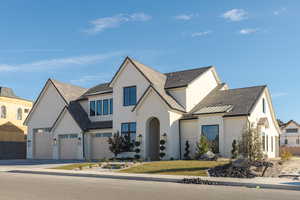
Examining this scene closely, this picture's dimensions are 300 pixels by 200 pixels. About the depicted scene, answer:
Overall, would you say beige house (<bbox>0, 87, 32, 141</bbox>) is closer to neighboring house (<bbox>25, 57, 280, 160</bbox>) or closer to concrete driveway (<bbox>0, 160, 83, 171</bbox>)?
neighboring house (<bbox>25, 57, 280, 160</bbox>)

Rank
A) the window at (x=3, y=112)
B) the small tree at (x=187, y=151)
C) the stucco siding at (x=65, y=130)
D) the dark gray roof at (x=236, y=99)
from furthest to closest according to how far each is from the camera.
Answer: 1. the window at (x=3, y=112)
2. the stucco siding at (x=65, y=130)
3. the small tree at (x=187, y=151)
4. the dark gray roof at (x=236, y=99)

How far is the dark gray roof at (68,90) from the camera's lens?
3777cm

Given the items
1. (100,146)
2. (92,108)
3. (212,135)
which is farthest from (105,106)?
(212,135)

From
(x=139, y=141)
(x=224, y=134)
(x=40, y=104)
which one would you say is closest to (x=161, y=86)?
(x=139, y=141)

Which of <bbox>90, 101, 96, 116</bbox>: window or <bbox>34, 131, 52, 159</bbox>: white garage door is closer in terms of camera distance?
<bbox>90, 101, 96, 116</bbox>: window

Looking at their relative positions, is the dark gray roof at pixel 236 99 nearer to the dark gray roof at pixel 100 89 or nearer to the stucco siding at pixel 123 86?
the stucco siding at pixel 123 86

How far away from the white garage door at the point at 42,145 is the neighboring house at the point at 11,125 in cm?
646

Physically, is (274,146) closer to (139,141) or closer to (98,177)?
(139,141)

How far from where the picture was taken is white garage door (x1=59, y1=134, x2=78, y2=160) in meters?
35.2

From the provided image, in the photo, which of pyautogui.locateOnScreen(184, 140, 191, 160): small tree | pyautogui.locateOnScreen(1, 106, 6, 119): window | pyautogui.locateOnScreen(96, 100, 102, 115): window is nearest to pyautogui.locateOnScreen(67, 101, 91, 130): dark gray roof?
pyautogui.locateOnScreen(96, 100, 102, 115): window

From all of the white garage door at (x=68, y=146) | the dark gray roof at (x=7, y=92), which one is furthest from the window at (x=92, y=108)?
the dark gray roof at (x=7, y=92)

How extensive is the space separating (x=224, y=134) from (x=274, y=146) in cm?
951

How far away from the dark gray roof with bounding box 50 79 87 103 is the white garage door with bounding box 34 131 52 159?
480 centimetres

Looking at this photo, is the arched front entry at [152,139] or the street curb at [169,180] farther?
the arched front entry at [152,139]
